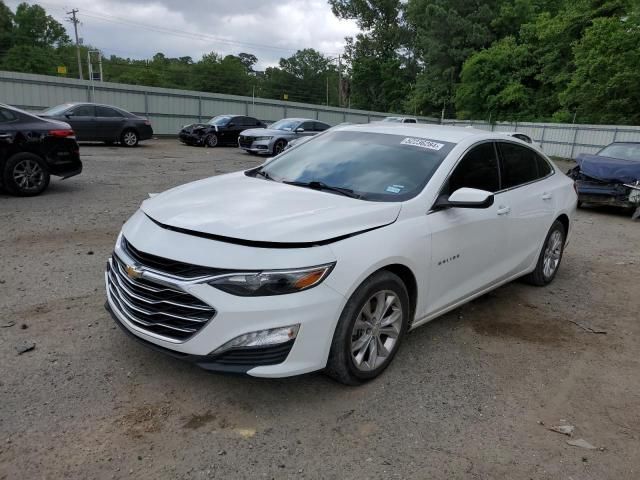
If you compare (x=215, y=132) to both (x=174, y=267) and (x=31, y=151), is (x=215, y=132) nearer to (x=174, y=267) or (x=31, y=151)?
(x=31, y=151)

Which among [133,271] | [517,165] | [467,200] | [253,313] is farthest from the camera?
[517,165]

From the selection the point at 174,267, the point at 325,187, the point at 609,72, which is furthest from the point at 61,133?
the point at 609,72

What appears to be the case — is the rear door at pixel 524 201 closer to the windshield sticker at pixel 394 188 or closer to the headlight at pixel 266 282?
Answer: the windshield sticker at pixel 394 188

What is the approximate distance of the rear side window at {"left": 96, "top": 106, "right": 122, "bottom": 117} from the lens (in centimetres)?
1762

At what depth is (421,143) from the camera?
4.09m

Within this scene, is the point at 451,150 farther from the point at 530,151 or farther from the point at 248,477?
the point at 248,477

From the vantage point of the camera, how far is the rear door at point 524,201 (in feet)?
14.8

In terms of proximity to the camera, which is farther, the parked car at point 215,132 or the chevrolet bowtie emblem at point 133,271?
the parked car at point 215,132

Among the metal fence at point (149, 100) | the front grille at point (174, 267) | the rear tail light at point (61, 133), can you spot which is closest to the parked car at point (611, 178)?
the front grille at point (174, 267)

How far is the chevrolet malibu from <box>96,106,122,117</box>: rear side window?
50.7ft

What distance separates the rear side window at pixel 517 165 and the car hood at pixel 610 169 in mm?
6268

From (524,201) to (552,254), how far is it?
1162 millimetres

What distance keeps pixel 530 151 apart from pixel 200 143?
18.2m

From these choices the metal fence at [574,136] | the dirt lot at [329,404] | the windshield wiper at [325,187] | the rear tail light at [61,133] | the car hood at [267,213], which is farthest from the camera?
the metal fence at [574,136]
